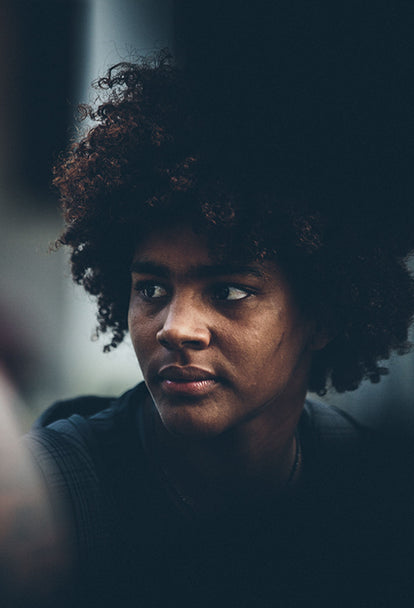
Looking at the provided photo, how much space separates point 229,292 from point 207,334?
0.58 feet

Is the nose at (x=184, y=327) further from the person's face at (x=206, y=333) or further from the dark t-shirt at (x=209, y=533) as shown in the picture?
the dark t-shirt at (x=209, y=533)

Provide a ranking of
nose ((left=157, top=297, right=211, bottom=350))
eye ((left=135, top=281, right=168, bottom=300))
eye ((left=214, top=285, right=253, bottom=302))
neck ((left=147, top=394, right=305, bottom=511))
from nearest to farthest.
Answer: nose ((left=157, top=297, right=211, bottom=350)) < eye ((left=214, top=285, right=253, bottom=302)) < eye ((left=135, top=281, right=168, bottom=300)) < neck ((left=147, top=394, right=305, bottom=511))

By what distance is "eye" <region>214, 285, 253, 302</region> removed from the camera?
1788 millimetres

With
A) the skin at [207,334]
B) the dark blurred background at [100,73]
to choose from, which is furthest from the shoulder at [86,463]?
the dark blurred background at [100,73]

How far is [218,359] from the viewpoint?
1753 millimetres

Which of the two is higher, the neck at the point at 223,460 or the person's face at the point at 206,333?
the person's face at the point at 206,333

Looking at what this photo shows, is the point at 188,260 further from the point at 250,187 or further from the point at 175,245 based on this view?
the point at 250,187

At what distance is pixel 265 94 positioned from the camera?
72.9 inches

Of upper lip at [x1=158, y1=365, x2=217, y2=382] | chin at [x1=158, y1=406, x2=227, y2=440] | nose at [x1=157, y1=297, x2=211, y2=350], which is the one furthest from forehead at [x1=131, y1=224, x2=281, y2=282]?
chin at [x1=158, y1=406, x2=227, y2=440]

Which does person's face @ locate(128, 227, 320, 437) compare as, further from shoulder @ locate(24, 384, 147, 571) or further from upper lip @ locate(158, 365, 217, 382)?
shoulder @ locate(24, 384, 147, 571)

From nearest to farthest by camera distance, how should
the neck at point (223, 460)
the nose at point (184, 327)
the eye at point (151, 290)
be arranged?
the nose at point (184, 327), the eye at point (151, 290), the neck at point (223, 460)

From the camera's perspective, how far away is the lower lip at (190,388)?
5.67 feet

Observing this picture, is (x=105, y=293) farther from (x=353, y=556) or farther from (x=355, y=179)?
(x=353, y=556)

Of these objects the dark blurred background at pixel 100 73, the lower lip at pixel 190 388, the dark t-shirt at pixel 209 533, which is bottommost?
the dark t-shirt at pixel 209 533
